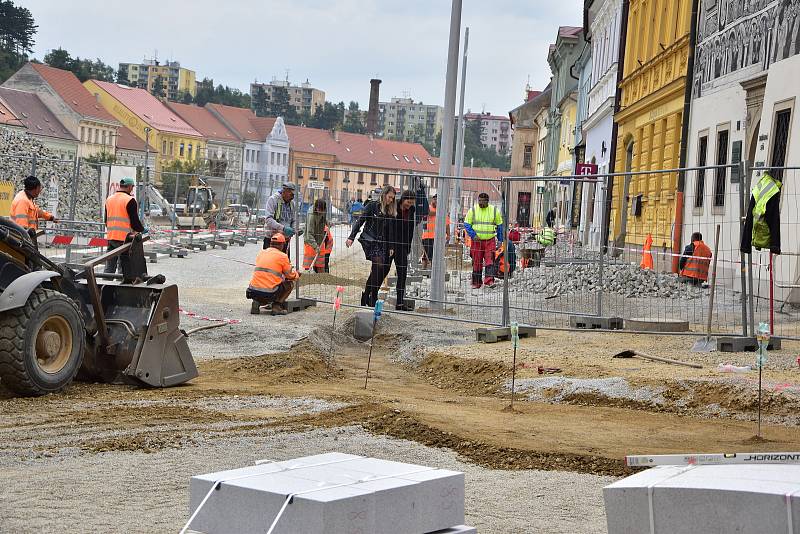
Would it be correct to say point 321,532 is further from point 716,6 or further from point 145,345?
point 716,6

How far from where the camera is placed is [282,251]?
678 inches

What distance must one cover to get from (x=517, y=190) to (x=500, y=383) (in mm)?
5033

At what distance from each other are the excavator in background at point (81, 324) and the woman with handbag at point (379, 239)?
628 centimetres

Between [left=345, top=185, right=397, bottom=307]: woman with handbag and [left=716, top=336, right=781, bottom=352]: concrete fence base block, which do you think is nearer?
[left=716, top=336, right=781, bottom=352]: concrete fence base block

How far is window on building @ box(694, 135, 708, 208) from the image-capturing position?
65.1 feet

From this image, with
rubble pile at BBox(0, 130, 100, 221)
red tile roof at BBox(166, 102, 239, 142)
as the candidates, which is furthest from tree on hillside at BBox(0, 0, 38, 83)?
rubble pile at BBox(0, 130, 100, 221)

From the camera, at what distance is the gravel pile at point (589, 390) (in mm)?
11055

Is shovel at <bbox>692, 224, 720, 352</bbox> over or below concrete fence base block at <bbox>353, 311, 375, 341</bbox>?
over

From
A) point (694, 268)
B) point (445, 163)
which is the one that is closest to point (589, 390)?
point (694, 268)

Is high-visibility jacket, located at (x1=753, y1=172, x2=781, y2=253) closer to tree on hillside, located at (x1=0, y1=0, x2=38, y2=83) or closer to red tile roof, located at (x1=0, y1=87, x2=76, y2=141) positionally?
red tile roof, located at (x1=0, y1=87, x2=76, y2=141)

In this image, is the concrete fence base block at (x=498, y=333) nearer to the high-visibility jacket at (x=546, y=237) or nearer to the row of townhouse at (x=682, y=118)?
the row of townhouse at (x=682, y=118)

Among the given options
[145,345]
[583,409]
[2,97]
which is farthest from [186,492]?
[2,97]

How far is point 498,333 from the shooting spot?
15.1 meters

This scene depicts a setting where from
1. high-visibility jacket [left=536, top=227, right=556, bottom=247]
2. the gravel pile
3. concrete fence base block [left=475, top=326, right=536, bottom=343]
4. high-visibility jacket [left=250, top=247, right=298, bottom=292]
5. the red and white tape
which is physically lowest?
the gravel pile
